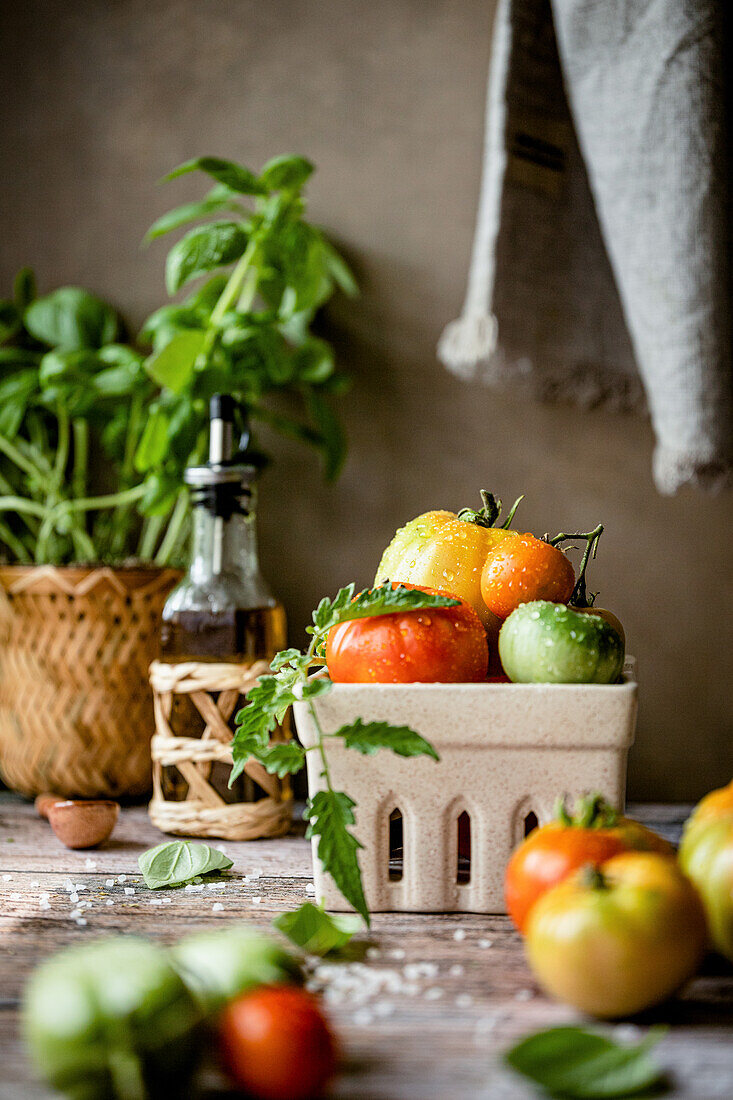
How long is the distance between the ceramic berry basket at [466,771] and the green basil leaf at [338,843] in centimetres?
6

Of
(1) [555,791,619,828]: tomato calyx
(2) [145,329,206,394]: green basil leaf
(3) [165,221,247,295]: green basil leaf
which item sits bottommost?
(1) [555,791,619,828]: tomato calyx

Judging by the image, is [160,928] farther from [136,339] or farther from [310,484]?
[136,339]

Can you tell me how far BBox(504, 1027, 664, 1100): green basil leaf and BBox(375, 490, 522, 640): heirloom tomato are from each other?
13.3 inches

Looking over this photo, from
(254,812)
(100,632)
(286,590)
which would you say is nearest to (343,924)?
(254,812)

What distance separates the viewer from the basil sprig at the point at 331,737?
573mm

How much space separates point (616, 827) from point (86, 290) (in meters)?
1.04

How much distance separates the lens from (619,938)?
0.45 meters

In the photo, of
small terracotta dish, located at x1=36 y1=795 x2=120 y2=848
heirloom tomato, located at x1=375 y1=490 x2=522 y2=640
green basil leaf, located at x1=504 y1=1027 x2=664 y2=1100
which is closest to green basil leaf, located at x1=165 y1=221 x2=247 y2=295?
heirloom tomato, located at x1=375 y1=490 x2=522 y2=640

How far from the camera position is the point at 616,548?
1.23m

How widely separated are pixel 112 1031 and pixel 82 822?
50 cm

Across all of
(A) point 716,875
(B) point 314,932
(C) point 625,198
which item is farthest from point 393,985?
(C) point 625,198

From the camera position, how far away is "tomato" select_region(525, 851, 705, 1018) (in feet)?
1.49

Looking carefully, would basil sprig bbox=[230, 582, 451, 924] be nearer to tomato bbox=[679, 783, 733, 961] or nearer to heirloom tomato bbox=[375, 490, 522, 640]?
heirloom tomato bbox=[375, 490, 522, 640]

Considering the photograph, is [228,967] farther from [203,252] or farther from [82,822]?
[203,252]
